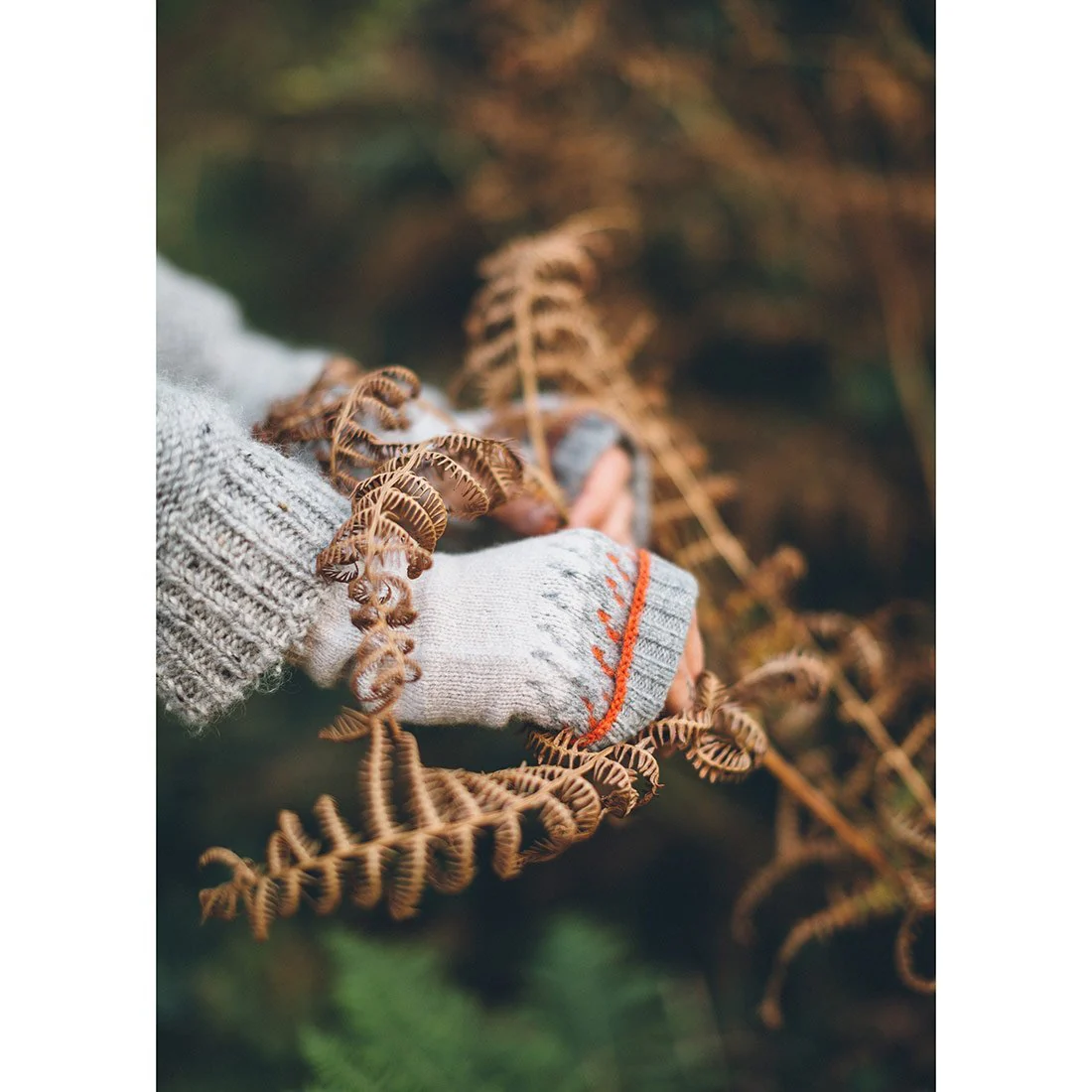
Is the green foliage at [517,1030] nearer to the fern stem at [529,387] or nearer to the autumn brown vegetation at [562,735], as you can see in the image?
the autumn brown vegetation at [562,735]

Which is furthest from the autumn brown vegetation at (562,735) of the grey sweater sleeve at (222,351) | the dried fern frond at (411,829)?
the grey sweater sleeve at (222,351)

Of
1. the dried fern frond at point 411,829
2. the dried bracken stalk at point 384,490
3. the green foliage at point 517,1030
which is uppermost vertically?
the dried bracken stalk at point 384,490

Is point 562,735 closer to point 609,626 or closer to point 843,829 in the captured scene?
point 609,626

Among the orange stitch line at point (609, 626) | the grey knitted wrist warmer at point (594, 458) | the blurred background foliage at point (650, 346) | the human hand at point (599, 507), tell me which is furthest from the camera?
the blurred background foliage at point (650, 346)

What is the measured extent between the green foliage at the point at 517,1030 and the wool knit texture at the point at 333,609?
0.51m

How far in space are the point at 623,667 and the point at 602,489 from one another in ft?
0.99

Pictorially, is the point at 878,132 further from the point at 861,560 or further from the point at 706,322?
the point at 861,560

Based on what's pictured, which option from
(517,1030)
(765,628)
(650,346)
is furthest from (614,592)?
(650,346)

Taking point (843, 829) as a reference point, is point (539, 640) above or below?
above

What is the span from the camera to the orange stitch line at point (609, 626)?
0.66m

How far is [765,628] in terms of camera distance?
1093 mm

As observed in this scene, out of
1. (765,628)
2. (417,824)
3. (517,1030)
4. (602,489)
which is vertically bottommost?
(517,1030)
